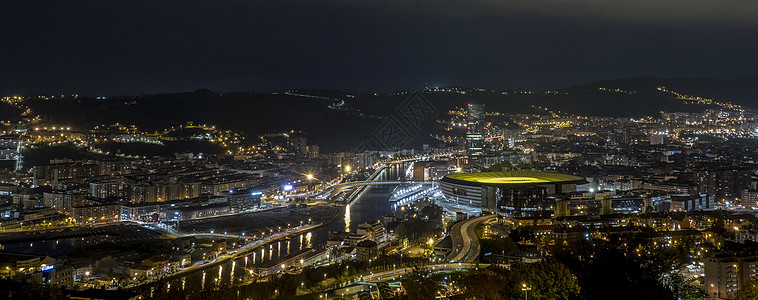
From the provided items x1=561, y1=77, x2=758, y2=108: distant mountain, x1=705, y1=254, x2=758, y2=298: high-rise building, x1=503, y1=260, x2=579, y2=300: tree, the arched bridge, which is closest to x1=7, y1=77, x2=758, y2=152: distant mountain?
x1=561, y1=77, x2=758, y2=108: distant mountain

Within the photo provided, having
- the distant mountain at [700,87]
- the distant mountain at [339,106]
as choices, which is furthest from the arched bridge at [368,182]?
the distant mountain at [700,87]

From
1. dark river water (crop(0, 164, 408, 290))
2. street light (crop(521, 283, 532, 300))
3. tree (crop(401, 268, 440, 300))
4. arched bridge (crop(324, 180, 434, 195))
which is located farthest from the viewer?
arched bridge (crop(324, 180, 434, 195))

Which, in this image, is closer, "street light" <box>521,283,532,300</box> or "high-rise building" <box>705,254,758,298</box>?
"street light" <box>521,283,532,300</box>

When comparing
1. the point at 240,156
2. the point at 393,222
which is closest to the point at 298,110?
the point at 240,156

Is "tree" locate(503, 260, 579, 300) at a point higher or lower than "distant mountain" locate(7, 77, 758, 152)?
lower

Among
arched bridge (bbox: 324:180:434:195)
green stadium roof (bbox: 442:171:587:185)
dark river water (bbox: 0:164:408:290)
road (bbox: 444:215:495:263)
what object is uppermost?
green stadium roof (bbox: 442:171:587:185)

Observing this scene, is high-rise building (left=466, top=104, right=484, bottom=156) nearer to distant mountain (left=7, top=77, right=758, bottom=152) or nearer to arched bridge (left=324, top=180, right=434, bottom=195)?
distant mountain (left=7, top=77, right=758, bottom=152)

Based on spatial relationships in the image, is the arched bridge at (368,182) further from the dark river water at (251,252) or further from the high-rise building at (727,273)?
the high-rise building at (727,273)
